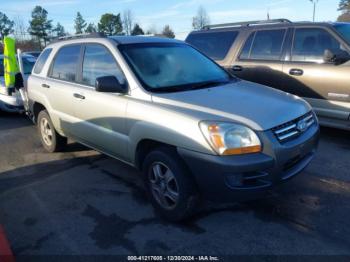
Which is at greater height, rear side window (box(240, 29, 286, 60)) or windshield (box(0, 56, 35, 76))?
rear side window (box(240, 29, 286, 60))

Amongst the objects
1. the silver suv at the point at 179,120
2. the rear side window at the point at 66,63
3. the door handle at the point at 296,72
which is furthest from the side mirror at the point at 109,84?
the door handle at the point at 296,72

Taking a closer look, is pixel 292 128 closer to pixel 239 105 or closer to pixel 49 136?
pixel 239 105

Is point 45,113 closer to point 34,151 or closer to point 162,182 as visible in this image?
point 34,151

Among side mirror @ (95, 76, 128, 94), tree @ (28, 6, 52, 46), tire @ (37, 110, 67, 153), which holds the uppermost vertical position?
tree @ (28, 6, 52, 46)

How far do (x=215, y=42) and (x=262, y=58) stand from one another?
125 centimetres

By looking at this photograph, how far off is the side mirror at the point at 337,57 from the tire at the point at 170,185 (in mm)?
3501

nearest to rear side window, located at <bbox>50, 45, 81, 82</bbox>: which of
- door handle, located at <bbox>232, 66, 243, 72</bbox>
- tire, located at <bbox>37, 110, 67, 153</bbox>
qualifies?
tire, located at <bbox>37, 110, 67, 153</bbox>

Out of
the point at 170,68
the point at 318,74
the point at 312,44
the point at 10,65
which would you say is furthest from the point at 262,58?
the point at 10,65

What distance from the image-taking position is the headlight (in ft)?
9.73

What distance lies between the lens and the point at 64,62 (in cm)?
504

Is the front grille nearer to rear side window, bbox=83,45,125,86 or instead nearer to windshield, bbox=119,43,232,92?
windshield, bbox=119,43,232,92

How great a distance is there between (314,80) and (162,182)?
3489 mm

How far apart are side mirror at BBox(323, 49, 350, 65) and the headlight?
3.19m

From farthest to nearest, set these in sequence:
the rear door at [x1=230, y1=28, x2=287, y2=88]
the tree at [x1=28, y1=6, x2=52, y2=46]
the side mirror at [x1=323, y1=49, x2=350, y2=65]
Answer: the tree at [x1=28, y1=6, x2=52, y2=46]
the rear door at [x1=230, y1=28, x2=287, y2=88]
the side mirror at [x1=323, y1=49, x2=350, y2=65]
